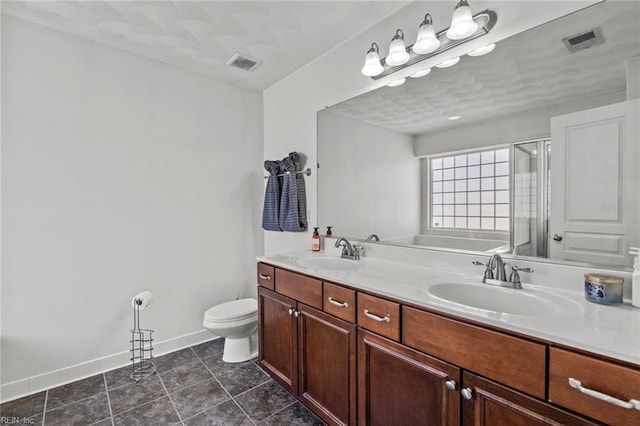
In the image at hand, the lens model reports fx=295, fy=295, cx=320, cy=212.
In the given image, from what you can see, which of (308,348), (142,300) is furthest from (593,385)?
(142,300)

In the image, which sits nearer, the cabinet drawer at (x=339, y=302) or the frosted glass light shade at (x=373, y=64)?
the cabinet drawer at (x=339, y=302)

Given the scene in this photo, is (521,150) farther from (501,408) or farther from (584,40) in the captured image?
(501,408)

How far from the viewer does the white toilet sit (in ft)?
7.20

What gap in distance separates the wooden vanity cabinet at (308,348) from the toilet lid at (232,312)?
0.86 ft

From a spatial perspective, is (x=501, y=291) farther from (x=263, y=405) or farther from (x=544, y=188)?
(x=263, y=405)

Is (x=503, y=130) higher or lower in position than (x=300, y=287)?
higher

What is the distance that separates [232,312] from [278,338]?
0.59m

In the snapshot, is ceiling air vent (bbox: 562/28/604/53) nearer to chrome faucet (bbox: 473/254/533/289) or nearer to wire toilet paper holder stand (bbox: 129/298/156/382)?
chrome faucet (bbox: 473/254/533/289)

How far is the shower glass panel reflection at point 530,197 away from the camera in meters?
1.28

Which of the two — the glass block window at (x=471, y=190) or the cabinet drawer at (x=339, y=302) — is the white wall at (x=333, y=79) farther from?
the cabinet drawer at (x=339, y=302)

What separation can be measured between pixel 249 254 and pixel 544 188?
2427mm

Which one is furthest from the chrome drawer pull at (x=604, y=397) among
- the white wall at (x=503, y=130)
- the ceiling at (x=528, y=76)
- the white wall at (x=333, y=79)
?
the white wall at (x=333, y=79)

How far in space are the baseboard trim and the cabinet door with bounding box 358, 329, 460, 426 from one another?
183 cm

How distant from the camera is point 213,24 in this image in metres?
1.95
